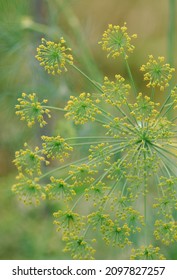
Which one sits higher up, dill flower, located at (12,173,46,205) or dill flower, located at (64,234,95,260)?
dill flower, located at (12,173,46,205)

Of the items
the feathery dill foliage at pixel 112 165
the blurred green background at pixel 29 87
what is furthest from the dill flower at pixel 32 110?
the blurred green background at pixel 29 87

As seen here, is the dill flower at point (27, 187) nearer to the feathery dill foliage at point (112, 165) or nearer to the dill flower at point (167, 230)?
the feathery dill foliage at point (112, 165)

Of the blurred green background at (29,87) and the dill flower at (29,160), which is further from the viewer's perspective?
the blurred green background at (29,87)

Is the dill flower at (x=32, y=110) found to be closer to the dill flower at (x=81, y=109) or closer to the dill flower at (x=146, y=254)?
the dill flower at (x=81, y=109)

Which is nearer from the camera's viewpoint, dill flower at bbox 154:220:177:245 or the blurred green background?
dill flower at bbox 154:220:177:245

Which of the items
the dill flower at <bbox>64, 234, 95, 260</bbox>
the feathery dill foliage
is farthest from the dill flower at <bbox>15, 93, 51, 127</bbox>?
the dill flower at <bbox>64, 234, 95, 260</bbox>

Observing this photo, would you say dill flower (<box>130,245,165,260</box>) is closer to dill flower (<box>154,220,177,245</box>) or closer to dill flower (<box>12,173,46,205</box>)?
dill flower (<box>154,220,177,245</box>)

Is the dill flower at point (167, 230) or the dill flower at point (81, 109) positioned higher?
the dill flower at point (81, 109)

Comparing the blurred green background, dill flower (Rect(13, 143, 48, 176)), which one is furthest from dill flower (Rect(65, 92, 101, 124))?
the blurred green background

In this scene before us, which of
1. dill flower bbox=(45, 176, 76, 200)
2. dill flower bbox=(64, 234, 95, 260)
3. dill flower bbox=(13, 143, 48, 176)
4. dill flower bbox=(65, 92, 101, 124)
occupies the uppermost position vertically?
dill flower bbox=(65, 92, 101, 124)

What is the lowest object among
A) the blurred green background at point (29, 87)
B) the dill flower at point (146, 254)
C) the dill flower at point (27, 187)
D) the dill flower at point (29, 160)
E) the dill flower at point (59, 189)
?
the dill flower at point (146, 254)

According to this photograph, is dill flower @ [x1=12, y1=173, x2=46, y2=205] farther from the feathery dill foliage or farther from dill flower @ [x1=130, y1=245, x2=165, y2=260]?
dill flower @ [x1=130, y1=245, x2=165, y2=260]
